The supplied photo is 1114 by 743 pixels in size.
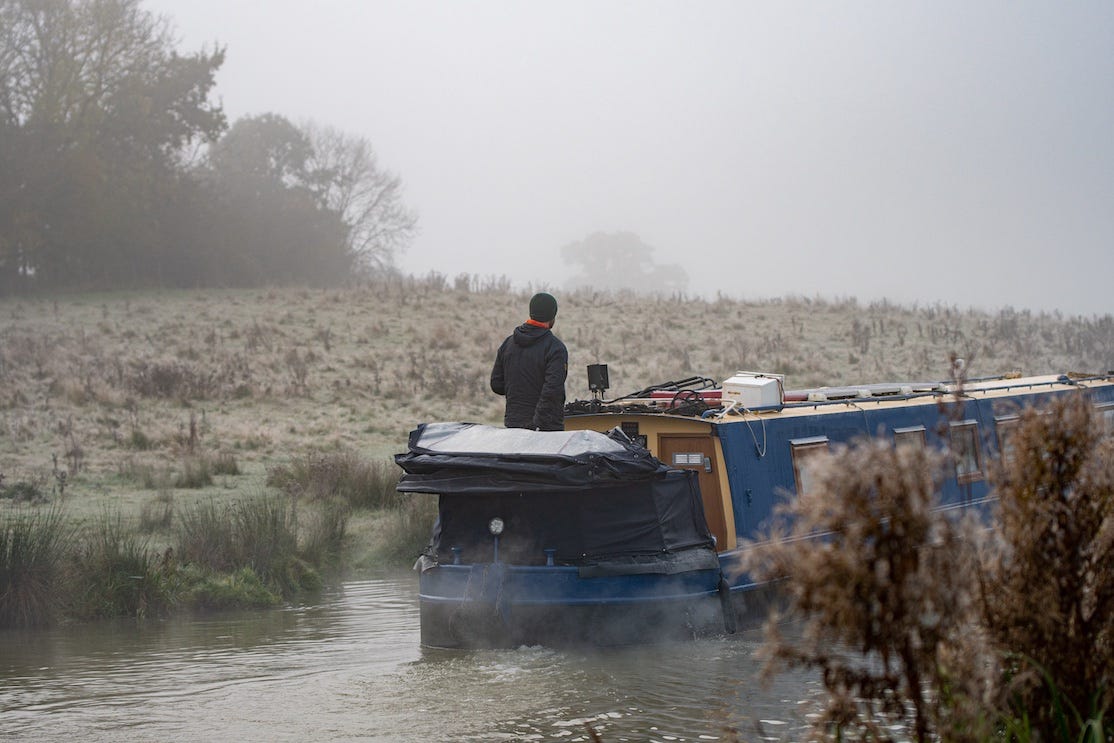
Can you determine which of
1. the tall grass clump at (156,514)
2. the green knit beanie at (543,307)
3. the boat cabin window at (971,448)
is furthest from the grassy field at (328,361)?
the boat cabin window at (971,448)

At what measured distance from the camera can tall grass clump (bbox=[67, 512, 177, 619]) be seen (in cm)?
1229

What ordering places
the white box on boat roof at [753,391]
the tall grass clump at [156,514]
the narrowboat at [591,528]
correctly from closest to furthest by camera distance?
1. the narrowboat at [591,528]
2. the white box on boat roof at [753,391]
3. the tall grass clump at [156,514]

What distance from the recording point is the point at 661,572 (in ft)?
32.4

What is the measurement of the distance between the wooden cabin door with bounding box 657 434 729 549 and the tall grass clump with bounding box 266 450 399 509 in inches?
280

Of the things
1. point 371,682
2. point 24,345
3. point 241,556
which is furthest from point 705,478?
point 24,345

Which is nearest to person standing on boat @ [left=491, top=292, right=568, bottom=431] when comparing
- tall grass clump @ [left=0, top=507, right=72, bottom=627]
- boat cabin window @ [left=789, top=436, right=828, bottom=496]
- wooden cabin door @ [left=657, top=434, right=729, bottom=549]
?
wooden cabin door @ [left=657, top=434, right=729, bottom=549]

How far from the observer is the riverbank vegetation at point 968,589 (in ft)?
12.4

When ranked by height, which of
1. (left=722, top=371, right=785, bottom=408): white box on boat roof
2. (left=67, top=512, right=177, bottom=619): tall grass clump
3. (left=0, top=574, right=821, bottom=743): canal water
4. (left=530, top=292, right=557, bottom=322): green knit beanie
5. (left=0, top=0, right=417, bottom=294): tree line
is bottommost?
(left=0, top=574, right=821, bottom=743): canal water

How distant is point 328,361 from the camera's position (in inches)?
1291

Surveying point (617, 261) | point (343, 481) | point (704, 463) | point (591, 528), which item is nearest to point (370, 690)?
point (591, 528)

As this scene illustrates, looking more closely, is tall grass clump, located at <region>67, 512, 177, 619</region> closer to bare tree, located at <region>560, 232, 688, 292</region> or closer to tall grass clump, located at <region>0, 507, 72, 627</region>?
tall grass clump, located at <region>0, 507, 72, 627</region>

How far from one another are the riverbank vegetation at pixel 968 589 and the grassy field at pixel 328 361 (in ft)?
38.1

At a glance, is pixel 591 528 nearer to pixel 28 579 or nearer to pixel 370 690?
pixel 370 690

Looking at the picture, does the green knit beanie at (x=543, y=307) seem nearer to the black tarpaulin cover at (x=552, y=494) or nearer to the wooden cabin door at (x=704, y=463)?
the black tarpaulin cover at (x=552, y=494)
